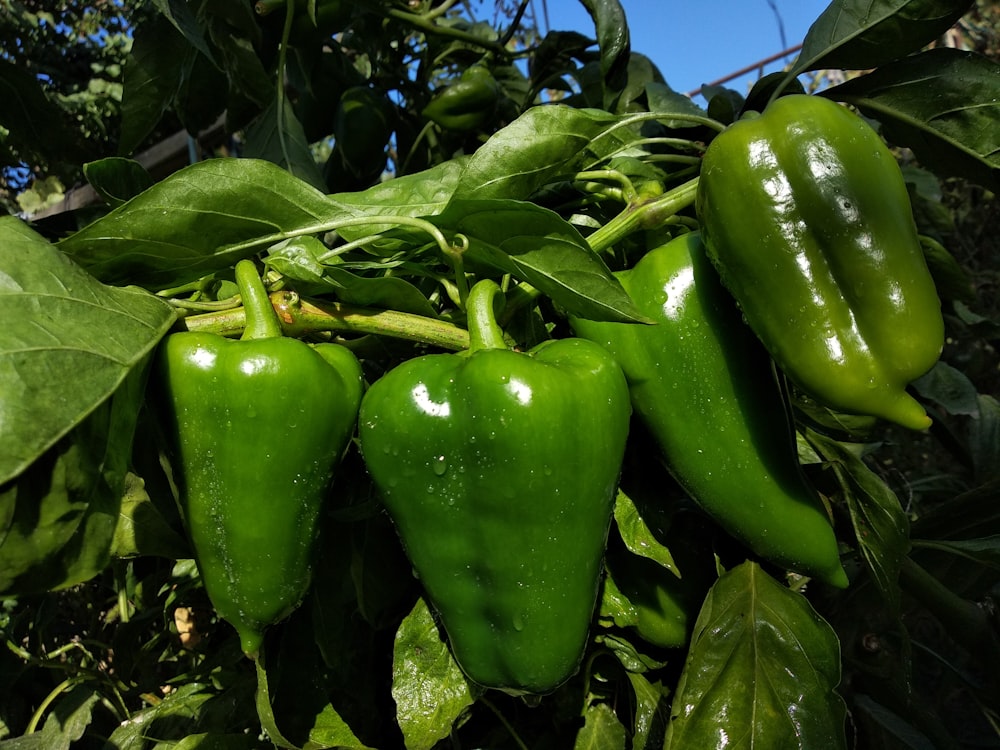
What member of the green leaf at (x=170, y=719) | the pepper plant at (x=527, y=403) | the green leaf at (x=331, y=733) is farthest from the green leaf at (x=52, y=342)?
the green leaf at (x=170, y=719)

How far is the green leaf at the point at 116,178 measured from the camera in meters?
0.67

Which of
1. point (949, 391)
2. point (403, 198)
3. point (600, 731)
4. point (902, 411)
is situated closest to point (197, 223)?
point (403, 198)

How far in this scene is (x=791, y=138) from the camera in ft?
1.86

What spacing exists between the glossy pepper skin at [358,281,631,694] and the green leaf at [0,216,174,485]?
7.2 inches

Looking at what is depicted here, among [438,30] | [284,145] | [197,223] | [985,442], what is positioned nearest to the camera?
[197,223]

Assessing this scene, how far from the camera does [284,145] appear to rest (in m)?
1.06

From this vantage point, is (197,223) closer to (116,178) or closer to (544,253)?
(116,178)

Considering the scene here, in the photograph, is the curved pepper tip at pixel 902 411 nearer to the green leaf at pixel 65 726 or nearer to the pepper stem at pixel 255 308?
the pepper stem at pixel 255 308

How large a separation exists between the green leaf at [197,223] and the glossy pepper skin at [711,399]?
0.28m

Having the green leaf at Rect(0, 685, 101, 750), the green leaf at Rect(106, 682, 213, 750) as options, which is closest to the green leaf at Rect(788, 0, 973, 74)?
the green leaf at Rect(106, 682, 213, 750)

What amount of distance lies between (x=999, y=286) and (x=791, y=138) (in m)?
2.55

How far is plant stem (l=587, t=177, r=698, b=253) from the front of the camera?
0.71 meters

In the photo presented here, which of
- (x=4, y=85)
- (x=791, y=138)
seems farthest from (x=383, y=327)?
(x=4, y=85)

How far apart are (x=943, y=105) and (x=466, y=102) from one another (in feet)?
2.49
